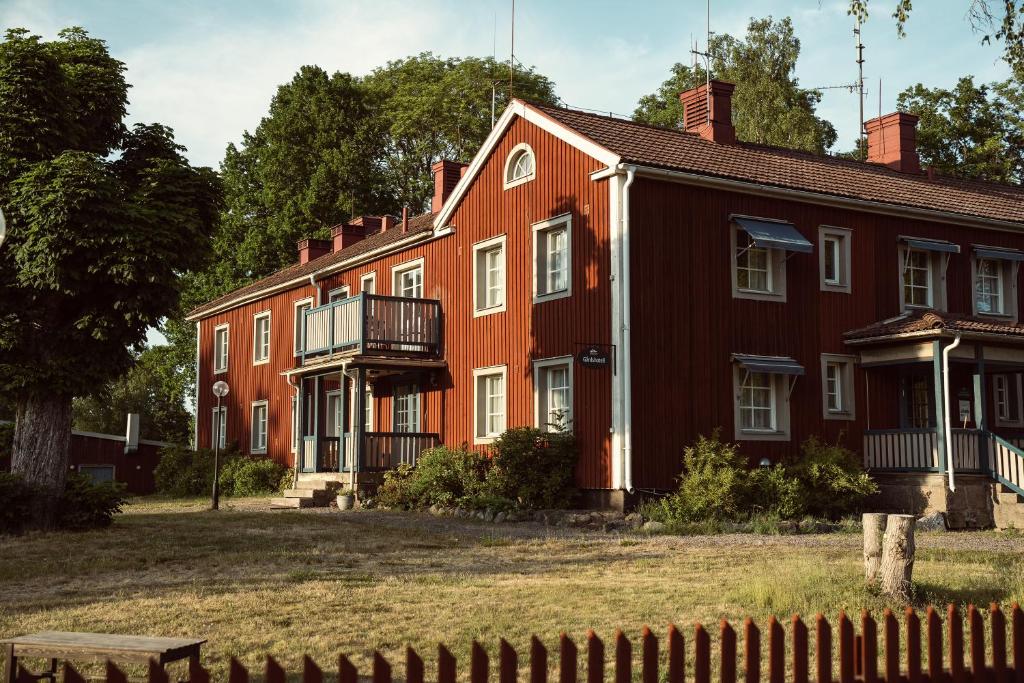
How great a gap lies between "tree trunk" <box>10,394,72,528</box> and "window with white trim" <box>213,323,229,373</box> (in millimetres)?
19940

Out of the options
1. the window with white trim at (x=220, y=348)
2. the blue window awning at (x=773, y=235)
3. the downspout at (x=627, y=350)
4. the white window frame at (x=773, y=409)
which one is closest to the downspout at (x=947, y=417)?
the white window frame at (x=773, y=409)

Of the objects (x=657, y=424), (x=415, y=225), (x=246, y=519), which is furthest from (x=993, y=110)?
(x=246, y=519)

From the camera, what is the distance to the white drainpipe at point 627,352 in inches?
766

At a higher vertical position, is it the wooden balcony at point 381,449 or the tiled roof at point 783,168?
the tiled roof at point 783,168

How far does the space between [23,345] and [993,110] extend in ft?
109

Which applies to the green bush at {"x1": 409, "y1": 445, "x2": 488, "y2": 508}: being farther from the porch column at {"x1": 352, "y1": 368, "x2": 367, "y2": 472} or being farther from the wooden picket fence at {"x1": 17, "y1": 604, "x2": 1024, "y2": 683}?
the wooden picket fence at {"x1": 17, "y1": 604, "x2": 1024, "y2": 683}

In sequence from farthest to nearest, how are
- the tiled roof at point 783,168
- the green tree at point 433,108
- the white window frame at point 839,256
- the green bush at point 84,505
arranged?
1. the green tree at point 433,108
2. the white window frame at point 839,256
3. the tiled roof at point 783,168
4. the green bush at point 84,505

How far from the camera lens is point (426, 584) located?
1138 cm

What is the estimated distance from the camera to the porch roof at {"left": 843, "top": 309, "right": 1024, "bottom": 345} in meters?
20.1

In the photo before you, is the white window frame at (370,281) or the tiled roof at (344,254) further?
the white window frame at (370,281)

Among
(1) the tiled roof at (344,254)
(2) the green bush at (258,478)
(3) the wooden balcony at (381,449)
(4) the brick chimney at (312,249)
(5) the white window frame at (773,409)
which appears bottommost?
(2) the green bush at (258,478)

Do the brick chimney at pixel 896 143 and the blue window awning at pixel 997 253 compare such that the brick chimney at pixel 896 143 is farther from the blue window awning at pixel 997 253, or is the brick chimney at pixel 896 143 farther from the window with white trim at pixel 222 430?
the window with white trim at pixel 222 430

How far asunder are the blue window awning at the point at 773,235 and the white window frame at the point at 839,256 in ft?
2.54

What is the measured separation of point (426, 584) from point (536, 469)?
926 centimetres
